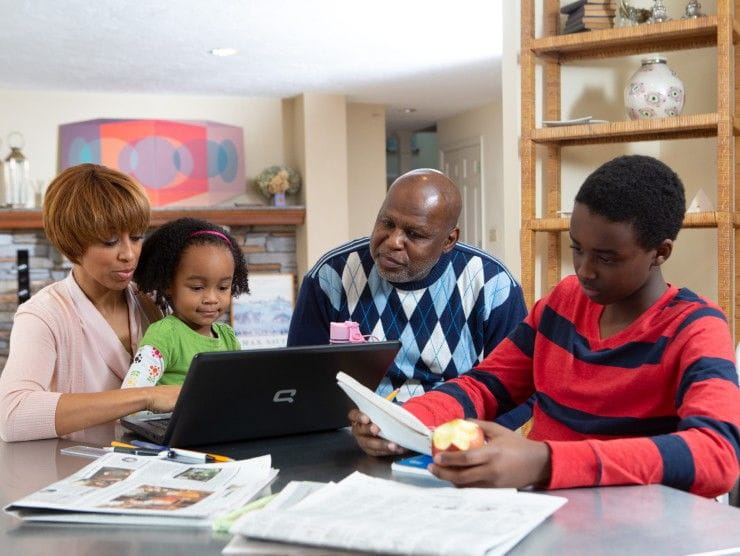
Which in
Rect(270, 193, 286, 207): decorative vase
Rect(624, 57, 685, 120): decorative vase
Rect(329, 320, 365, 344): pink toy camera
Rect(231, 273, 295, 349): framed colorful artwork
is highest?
Rect(624, 57, 685, 120): decorative vase

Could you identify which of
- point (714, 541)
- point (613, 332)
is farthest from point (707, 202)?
point (714, 541)

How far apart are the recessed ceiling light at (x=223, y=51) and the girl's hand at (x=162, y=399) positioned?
4472 millimetres

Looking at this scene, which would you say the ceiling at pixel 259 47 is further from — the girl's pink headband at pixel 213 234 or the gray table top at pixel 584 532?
the gray table top at pixel 584 532

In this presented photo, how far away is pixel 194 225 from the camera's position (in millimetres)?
1973

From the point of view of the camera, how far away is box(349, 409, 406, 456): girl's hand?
52.6 inches

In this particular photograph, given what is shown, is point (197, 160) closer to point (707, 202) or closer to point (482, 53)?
point (482, 53)

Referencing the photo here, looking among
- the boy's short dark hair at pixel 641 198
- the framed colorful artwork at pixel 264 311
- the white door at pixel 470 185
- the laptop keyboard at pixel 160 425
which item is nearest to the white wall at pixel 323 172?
the framed colorful artwork at pixel 264 311

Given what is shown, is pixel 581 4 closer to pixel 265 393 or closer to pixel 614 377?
pixel 614 377

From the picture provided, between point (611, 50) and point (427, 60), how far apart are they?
3.22 m

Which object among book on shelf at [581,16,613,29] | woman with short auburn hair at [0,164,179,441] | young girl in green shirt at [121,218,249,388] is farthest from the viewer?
book on shelf at [581,16,613,29]

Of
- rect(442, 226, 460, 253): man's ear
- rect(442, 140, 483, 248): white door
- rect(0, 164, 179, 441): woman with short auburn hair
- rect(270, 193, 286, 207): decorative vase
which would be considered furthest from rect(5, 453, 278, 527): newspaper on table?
rect(442, 140, 483, 248): white door

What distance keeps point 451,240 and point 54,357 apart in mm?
875

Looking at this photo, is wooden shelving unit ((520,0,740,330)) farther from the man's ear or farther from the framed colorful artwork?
the framed colorful artwork

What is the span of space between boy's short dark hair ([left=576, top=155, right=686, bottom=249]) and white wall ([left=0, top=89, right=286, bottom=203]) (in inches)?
257
